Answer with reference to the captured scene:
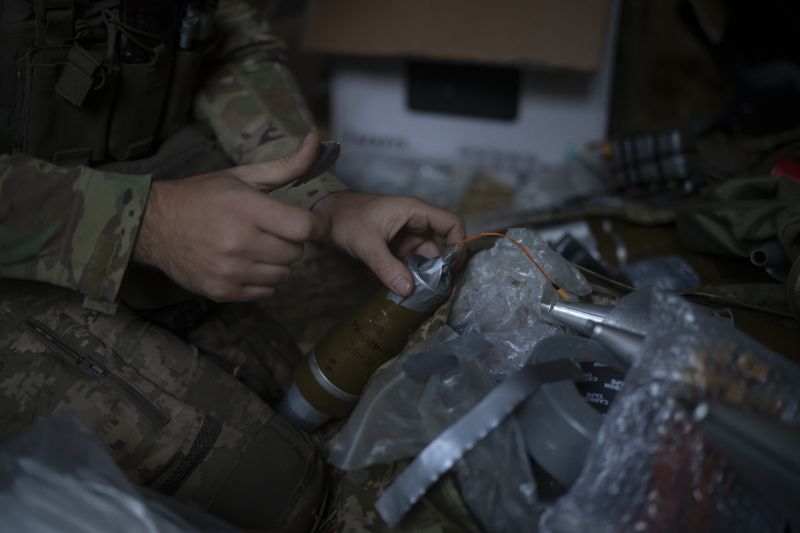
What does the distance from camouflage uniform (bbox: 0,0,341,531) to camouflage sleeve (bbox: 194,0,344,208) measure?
0.15m

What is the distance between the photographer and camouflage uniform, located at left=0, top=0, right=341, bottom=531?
923 millimetres

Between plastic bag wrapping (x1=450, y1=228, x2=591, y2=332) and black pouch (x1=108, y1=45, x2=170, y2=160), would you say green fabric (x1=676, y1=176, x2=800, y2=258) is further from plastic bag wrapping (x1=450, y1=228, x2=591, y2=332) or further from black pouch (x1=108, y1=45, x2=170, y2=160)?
black pouch (x1=108, y1=45, x2=170, y2=160)

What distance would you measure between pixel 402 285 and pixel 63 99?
622mm

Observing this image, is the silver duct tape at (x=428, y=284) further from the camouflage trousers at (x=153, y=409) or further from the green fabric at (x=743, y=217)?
the green fabric at (x=743, y=217)

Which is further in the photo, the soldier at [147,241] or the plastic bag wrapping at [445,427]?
the soldier at [147,241]

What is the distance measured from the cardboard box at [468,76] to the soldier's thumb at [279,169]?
1.24 meters

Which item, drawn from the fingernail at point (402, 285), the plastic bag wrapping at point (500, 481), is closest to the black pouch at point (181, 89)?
the fingernail at point (402, 285)

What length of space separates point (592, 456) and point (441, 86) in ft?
5.73

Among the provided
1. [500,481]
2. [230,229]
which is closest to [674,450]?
[500,481]

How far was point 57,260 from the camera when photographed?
0.93 m

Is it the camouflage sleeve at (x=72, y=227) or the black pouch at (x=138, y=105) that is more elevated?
the black pouch at (x=138, y=105)

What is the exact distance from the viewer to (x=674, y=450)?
0.69m

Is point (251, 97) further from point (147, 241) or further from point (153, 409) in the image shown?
point (153, 409)

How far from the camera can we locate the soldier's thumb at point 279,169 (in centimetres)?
89
